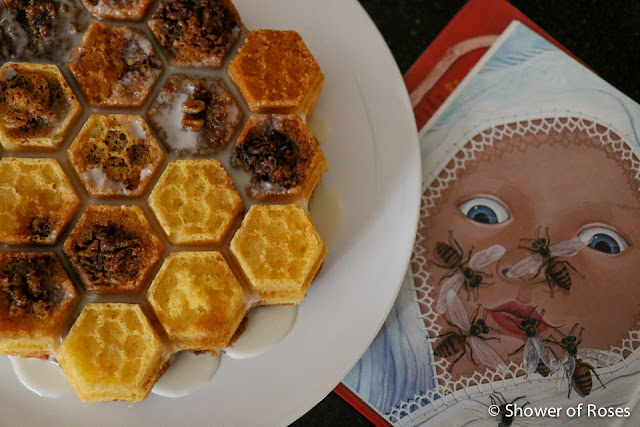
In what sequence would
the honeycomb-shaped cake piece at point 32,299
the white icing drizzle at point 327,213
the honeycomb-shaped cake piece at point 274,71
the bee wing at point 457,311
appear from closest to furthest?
the honeycomb-shaped cake piece at point 32,299 < the honeycomb-shaped cake piece at point 274,71 < the white icing drizzle at point 327,213 < the bee wing at point 457,311

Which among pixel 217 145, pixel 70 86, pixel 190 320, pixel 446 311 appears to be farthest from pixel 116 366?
pixel 446 311

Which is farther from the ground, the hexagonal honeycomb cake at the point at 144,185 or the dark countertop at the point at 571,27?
the dark countertop at the point at 571,27

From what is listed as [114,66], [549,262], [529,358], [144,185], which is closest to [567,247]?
[549,262]

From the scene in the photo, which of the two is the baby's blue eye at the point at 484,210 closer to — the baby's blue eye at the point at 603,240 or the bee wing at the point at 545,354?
the baby's blue eye at the point at 603,240

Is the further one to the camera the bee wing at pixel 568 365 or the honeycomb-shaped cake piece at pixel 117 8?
the bee wing at pixel 568 365

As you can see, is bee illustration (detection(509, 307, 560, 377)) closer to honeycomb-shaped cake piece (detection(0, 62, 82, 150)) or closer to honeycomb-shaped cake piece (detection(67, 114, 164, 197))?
honeycomb-shaped cake piece (detection(67, 114, 164, 197))

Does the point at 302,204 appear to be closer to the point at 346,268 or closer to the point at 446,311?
the point at 346,268

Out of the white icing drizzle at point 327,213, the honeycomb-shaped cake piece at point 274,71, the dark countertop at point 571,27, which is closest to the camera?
the honeycomb-shaped cake piece at point 274,71

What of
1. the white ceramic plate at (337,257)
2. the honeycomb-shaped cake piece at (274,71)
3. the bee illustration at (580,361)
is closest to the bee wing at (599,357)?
the bee illustration at (580,361)
